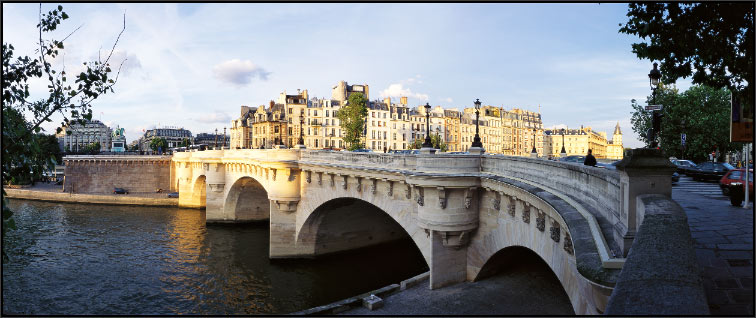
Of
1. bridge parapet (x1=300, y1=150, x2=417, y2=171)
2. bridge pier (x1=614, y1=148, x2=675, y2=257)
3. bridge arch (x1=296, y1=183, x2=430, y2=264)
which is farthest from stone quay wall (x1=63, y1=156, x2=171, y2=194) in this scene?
bridge pier (x1=614, y1=148, x2=675, y2=257)

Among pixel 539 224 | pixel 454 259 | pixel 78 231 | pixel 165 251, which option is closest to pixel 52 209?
pixel 78 231

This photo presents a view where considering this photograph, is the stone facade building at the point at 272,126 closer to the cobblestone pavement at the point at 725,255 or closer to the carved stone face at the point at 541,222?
the carved stone face at the point at 541,222

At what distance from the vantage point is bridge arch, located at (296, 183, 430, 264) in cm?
2675

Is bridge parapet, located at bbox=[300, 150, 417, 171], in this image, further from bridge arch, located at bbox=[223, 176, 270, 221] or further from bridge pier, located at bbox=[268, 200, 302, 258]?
bridge arch, located at bbox=[223, 176, 270, 221]

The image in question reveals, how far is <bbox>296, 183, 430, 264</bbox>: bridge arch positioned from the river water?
86 centimetres

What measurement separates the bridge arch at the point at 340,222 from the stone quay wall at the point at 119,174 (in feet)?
147

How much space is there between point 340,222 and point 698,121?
35230 mm

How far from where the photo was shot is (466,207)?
53.9ft

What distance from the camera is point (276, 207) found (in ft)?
100

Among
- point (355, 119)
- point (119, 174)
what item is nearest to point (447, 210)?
point (355, 119)

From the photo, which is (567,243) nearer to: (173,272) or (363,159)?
(363,159)

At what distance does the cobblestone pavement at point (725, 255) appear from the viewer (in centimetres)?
513

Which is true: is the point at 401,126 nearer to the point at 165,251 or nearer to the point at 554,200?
the point at 165,251

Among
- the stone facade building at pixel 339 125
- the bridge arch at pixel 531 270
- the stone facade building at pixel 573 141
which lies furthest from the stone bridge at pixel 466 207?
the stone facade building at pixel 573 141
